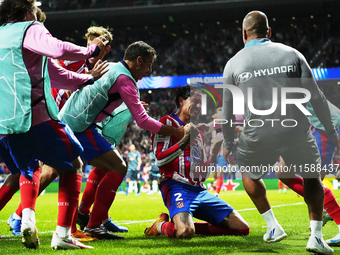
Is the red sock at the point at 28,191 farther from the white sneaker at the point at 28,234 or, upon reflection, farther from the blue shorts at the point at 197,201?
the blue shorts at the point at 197,201

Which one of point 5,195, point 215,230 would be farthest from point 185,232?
point 5,195

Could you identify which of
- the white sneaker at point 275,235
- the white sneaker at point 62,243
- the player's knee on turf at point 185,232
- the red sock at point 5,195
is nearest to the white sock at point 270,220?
the white sneaker at point 275,235

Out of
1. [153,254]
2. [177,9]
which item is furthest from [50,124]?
[177,9]

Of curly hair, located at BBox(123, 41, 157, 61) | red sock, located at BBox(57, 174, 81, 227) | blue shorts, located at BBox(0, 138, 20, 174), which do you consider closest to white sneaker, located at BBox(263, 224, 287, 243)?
red sock, located at BBox(57, 174, 81, 227)

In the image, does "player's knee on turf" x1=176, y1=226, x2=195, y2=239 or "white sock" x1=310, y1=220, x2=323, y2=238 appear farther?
"player's knee on turf" x1=176, y1=226, x2=195, y2=239

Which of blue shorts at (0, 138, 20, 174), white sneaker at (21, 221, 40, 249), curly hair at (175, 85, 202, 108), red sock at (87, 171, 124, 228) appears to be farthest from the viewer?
curly hair at (175, 85, 202, 108)

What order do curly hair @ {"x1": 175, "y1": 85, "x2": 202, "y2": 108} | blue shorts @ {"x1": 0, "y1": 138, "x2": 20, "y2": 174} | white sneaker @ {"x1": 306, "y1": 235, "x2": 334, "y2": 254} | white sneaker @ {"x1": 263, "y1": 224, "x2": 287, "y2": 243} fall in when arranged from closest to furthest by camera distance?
white sneaker @ {"x1": 306, "y1": 235, "x2": 334, "y2": 254}
white sneaker @ {"x1": 263, "y1": 224, "x2": 287, "y2": 243}
blue shorts @ {"x1": 0, "y1": 138, "x2": 20, "y2": 174}
curly hair @ {"x1": 175, "y1": 85, "x2": 202, "y2": 108}

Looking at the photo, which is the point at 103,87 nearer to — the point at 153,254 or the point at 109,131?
the point at 109,131

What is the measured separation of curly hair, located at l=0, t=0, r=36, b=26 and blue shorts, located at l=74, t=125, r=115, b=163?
138 cm

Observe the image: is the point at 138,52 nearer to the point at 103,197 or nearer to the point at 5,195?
the point at 103,197

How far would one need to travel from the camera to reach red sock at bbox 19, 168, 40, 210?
3.44 meters

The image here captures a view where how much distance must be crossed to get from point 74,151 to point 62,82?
24.2 inches

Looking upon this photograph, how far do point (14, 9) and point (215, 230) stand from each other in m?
2.97

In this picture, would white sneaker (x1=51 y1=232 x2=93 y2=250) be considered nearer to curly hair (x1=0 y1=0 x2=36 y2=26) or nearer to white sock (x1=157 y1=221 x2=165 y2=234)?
white sock (x1=157 y1=221 x2=165 y2=234)
